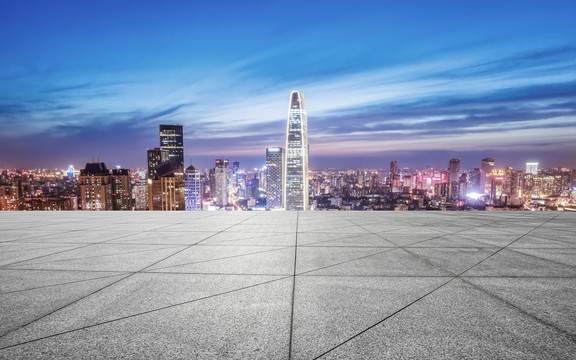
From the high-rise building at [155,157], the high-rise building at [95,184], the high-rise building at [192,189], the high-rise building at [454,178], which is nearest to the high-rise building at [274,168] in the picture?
the high-rise building at [192,189]

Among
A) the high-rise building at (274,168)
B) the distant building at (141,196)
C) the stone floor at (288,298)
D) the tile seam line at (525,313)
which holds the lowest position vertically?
the distant building at (141,196)

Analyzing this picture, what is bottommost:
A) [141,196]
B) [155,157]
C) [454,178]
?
[141,196]

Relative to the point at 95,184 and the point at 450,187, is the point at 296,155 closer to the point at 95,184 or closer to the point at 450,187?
the point at 450,187

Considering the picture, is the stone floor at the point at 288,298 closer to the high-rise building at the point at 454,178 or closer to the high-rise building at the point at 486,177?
the high-rise building at the point at 454,178

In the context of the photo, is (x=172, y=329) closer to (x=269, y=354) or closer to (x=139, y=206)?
(x=269, y=354)

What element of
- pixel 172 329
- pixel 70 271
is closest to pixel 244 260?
pixel 172 329

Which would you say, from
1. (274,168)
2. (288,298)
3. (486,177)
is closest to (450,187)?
(486,177)
